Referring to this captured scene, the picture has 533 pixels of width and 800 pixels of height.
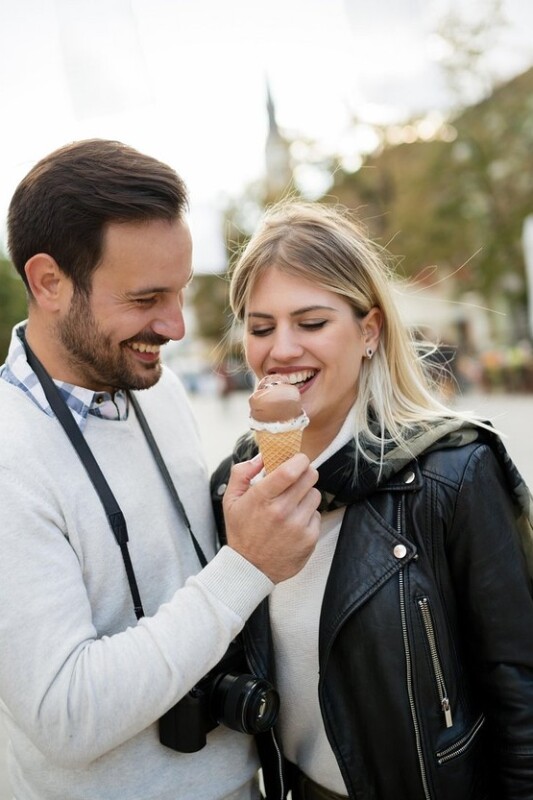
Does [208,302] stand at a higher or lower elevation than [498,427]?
lower

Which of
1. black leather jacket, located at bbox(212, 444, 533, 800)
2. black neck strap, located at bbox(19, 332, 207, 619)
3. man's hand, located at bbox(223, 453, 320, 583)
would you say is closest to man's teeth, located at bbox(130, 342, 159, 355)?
black neck strap, located at bbox(19, 332, 207, 619)

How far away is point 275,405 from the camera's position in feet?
6.03

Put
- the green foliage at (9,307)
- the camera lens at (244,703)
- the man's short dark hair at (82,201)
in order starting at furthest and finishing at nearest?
the green foliage at (9,307), the man's short dark hair at (82,201), the camera lens at (244,703)

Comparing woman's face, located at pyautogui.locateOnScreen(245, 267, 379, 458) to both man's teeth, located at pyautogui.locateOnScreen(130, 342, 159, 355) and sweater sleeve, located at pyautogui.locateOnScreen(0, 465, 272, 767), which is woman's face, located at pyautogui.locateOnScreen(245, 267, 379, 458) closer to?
man's teeth, located at pyautogui.locateOnScreen(130, 342, 159, 355)

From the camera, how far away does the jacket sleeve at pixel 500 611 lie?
186 centimetres

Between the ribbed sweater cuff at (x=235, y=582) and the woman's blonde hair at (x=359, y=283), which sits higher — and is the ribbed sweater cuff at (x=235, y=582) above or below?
below

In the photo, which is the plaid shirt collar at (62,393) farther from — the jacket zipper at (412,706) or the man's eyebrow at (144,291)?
the jacket zipper at (412,706)

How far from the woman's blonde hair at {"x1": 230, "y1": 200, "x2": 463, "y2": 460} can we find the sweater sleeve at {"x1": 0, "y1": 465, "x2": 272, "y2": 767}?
2.66 feet

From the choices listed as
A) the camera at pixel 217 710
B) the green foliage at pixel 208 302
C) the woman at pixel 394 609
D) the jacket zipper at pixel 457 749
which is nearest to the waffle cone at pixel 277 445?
the woman at pixel 394 609

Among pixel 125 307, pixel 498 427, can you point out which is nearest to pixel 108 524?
pixel 125 307

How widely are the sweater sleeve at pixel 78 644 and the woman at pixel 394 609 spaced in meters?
0.43

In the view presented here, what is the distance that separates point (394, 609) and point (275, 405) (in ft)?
2.13

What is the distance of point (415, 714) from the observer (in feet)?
6.07

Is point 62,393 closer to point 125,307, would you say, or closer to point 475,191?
point 125,307
